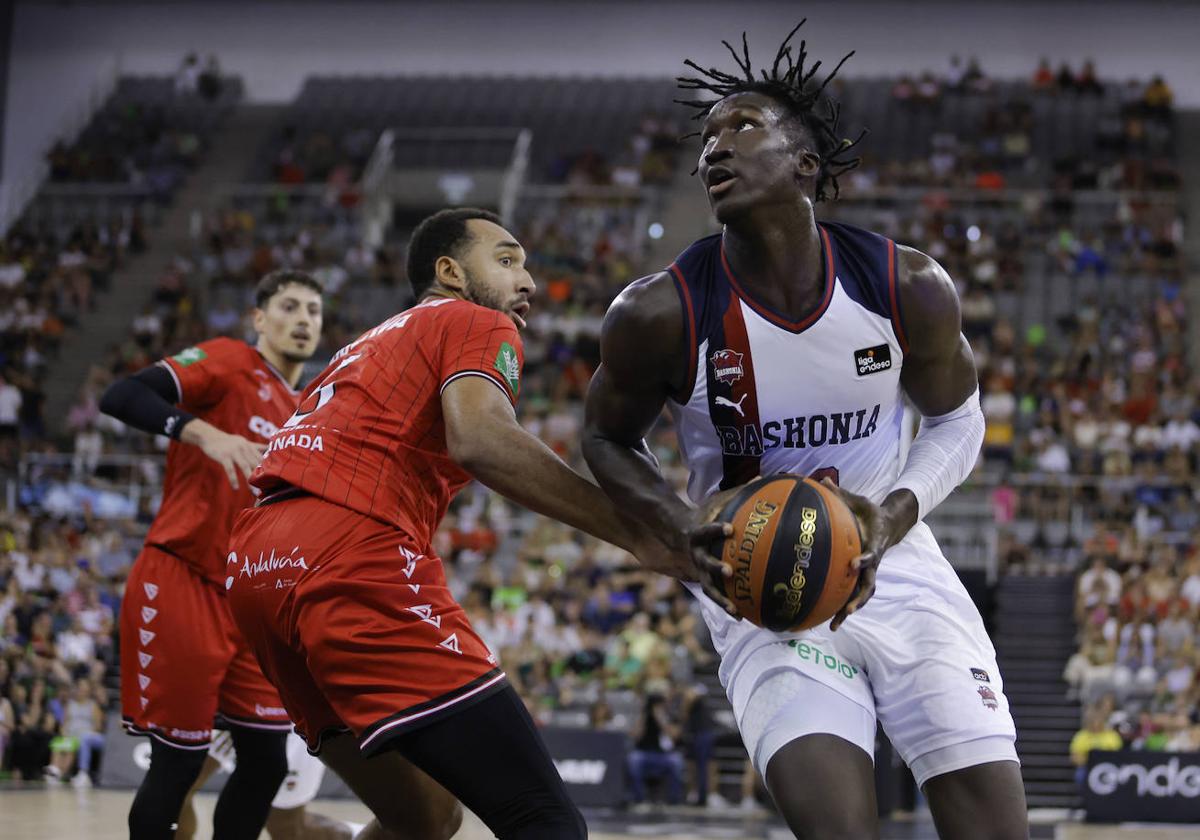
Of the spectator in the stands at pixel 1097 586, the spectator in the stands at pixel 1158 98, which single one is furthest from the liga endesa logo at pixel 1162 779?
the spectator in the stands at pixel 1158 98

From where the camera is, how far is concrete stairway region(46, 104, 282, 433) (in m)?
23.5

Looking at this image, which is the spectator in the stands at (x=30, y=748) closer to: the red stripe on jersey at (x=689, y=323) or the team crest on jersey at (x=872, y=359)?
the red stripe on jersey at (x=689, y=323)

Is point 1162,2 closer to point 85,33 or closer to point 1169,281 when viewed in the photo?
point 1169,281

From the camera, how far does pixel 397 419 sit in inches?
160

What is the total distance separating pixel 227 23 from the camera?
100ft

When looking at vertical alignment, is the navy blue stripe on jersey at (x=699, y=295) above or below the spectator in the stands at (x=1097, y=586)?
above

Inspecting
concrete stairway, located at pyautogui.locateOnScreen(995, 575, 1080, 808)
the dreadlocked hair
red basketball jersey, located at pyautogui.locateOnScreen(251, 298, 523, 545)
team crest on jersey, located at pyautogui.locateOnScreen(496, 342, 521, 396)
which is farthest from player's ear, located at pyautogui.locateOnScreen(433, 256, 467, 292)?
concrete stairway, located at pyautogui.locateOnScreen(995, 575, 1080, 808)

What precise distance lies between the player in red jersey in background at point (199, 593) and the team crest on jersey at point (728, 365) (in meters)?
2.07

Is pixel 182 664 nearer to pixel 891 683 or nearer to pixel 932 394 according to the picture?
pixel 891 683

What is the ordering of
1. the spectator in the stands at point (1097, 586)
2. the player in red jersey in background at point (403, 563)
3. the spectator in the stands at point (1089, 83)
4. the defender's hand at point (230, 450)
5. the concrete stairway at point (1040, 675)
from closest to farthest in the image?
the player in red jersey in background at point (403, 563) → the defender's hand at point (230, 450) → the concrete stairway at point (1040, 675) → the spectator in the stands at point (1097, 586) → the spectator in the stands at point (1089, 83)

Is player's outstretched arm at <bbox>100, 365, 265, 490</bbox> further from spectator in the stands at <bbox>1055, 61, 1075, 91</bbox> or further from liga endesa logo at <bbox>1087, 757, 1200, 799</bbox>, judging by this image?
spectator in the stands at <bbox>1055, 61, 1075, 91</bbox>

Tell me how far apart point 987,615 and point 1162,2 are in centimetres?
1738

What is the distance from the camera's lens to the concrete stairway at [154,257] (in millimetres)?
23469

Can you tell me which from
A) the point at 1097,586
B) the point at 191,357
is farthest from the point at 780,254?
the point at 1097,586
